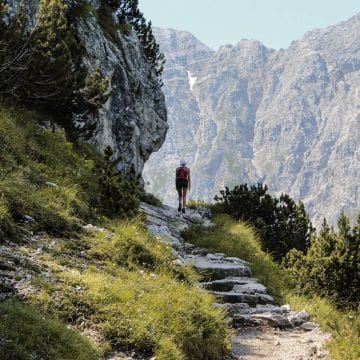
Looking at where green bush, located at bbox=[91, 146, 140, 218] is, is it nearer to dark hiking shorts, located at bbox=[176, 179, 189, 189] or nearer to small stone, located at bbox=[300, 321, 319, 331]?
small stone, located at bbox=[300, 321, 319, 331]

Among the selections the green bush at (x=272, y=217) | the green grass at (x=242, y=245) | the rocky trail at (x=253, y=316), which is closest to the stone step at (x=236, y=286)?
the rocky trail at (x=253, y=316)

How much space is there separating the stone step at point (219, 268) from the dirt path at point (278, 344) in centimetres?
285

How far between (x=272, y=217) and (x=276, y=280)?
26.9 feet

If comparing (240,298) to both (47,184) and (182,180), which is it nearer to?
(47,184)

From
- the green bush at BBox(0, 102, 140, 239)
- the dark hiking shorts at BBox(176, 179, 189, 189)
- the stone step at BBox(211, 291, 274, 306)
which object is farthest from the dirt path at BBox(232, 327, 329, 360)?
the dark hiking shorts at BBox(176, 179, 189, 189)

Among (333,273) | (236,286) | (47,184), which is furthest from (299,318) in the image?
(47,184)

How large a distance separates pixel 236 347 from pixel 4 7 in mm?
9940

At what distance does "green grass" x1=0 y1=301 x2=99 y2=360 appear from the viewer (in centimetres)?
535

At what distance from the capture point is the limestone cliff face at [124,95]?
82.1 feet

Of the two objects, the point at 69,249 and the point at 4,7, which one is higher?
the point at 4,7

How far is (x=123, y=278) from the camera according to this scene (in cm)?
874

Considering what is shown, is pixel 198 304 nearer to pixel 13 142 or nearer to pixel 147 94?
pixel 13 142

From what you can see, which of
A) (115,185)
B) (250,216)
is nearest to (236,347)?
(115,185)

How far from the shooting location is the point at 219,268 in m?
14.0
